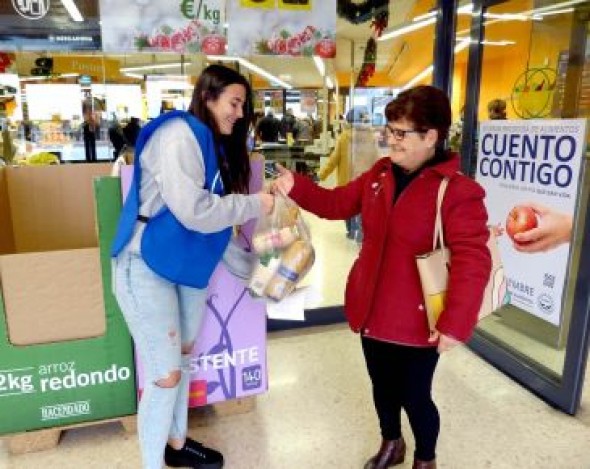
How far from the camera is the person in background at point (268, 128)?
322cm

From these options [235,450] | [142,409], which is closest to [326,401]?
[235,450]

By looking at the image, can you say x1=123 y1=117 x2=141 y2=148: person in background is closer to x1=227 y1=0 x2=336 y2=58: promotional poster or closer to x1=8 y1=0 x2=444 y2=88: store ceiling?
x1=8 y1=0 x2=444 y2=88: store ceiling

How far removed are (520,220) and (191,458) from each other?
1935 millimetres

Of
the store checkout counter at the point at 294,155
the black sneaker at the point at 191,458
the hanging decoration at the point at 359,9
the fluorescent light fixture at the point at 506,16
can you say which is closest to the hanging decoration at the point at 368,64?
the hanging decoration at the point at 359,9

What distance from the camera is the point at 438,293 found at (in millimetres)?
1451

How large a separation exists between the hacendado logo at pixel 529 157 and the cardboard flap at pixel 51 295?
2060 millimetres

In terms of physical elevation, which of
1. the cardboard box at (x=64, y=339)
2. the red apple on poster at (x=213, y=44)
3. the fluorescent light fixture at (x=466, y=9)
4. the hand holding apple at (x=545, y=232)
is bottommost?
the cardboard box at (x=64, y=339)

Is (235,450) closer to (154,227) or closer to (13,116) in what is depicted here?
(154,227)

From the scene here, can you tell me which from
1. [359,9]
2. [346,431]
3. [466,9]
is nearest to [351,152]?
[359,9]

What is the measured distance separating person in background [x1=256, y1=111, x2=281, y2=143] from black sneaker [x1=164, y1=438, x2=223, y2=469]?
75.8 inches

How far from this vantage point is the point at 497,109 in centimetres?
272

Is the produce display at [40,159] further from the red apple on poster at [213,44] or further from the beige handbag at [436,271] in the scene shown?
the beige handbag at [436,271]

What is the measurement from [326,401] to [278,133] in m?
1.82

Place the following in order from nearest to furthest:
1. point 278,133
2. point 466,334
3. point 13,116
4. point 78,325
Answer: point 466,334, point 78,325, point 13,116, point 278,133
